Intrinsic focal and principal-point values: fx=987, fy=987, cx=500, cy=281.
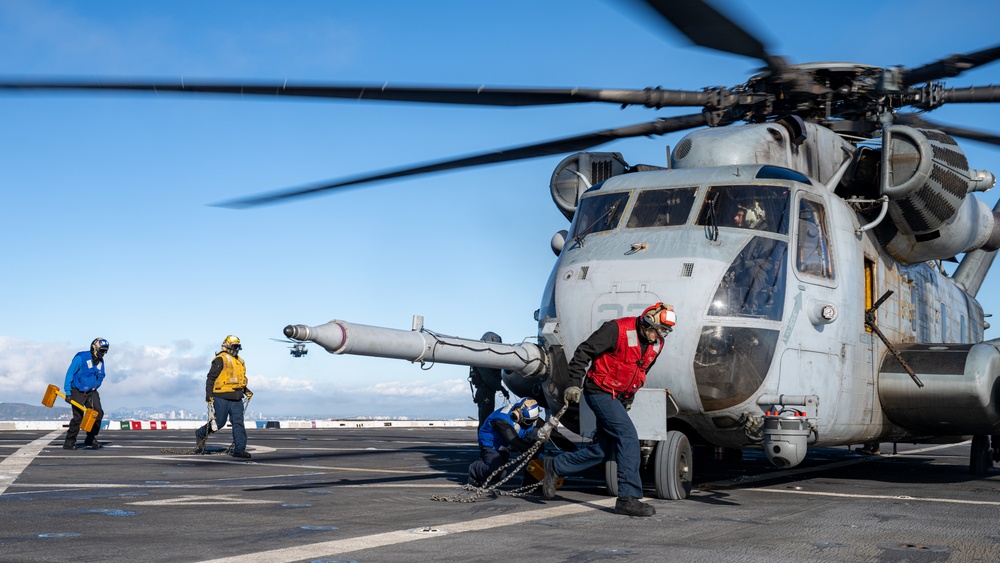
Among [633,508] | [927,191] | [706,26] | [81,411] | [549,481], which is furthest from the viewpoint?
[81,411]

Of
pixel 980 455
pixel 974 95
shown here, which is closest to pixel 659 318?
pixel 974 95


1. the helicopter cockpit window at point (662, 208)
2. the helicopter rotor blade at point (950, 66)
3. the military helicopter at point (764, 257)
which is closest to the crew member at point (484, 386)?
the military helicopter at point (764, 257)

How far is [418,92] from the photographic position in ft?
28.3

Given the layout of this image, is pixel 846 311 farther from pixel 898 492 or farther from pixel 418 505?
pixel 418 505

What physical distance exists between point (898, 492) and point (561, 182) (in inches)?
212

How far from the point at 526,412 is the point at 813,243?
3456 millimetres

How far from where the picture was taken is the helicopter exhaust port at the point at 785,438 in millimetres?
8945

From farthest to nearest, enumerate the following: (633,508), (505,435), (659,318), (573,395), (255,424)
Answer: (255,424), (505,435), (573,395), (659,318), (633,508)

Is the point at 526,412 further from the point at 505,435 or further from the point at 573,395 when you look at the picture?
the point at 573,395

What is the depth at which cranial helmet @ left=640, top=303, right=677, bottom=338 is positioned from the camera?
8.57 meters

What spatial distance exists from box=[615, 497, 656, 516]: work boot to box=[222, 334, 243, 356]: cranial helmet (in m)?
9.67

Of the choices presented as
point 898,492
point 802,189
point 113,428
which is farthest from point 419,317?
point 113,428

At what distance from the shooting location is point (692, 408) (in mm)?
9383

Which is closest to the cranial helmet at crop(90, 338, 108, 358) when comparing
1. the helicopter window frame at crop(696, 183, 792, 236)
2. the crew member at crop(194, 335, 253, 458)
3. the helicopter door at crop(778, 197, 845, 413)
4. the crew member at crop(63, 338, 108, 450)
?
the crew member at crop(63, 338, 108, 450)
